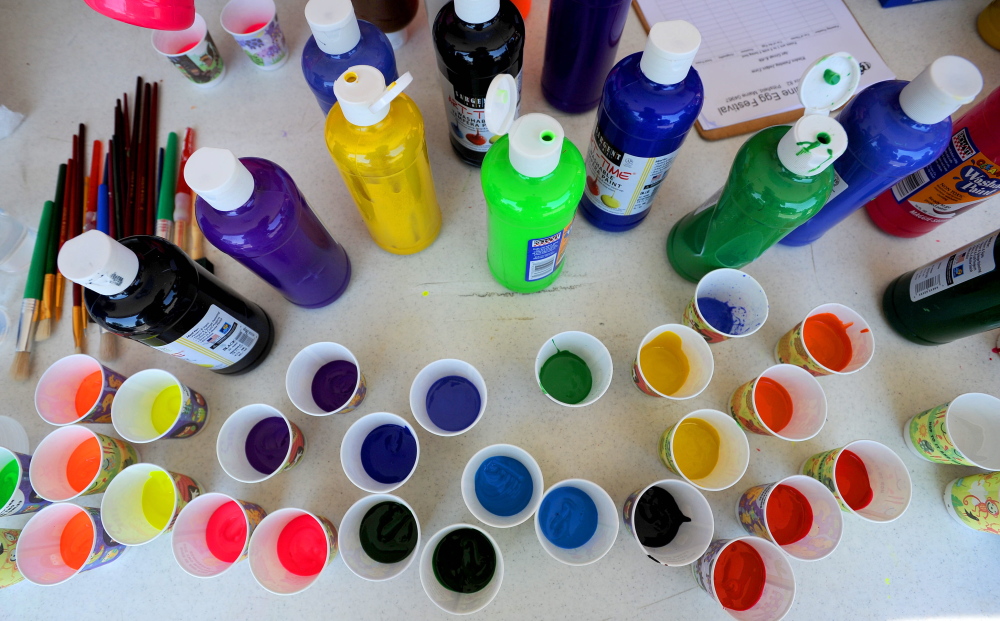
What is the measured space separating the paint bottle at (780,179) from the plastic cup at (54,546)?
900 mm

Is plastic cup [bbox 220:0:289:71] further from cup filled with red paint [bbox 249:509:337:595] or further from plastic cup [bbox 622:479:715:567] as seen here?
plastic cup [bbox 622:479:715:567]

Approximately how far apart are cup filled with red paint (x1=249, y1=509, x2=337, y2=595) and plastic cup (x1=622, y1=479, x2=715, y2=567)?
1.28ft

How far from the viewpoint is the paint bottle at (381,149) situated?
53 centimetres

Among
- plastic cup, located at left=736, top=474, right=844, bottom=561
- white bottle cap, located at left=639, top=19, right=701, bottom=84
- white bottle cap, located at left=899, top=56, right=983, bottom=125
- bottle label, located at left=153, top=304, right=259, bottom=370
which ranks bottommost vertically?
plastic cup, located at left=736, top=474, right=844, bottom=561

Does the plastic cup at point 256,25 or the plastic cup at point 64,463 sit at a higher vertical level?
the plastic cup at point 256,25

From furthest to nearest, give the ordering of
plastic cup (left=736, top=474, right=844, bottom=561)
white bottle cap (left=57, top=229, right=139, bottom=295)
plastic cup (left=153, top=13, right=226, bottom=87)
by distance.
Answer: plastic cup (left=153, top=13, right=226, bottom=87), plastic cup (left=736, top=474, right=844, bottom=561), white bottle cap (left=57, top=229, right=139, bottom=295)

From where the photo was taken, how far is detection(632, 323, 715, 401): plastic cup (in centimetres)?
65

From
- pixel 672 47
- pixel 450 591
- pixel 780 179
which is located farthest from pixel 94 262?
pixel 780 179

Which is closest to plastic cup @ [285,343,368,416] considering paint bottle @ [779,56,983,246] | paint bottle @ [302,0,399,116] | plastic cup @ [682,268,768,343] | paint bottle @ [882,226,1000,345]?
paint bottle @ [302,0,399,116]

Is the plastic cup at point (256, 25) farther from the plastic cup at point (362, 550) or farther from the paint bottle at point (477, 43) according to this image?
the plastic cup at point (362, 550)

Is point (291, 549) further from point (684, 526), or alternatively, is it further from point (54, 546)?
point (684, 526)

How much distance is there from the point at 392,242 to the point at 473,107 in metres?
0.24

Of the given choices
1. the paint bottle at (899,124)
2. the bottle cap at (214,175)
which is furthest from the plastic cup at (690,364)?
the bottle cap at (214,175)

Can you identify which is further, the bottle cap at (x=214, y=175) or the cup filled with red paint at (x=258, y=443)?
the cup filled with red paint at (x=258, y=443)
